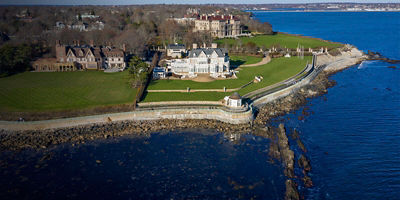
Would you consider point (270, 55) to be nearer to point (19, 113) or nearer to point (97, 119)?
point (97, 119)

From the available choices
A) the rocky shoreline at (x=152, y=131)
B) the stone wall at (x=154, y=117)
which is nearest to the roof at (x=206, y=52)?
the rocky shoreline at (x=152, y=131)

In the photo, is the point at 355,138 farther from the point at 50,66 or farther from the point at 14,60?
the point at 14,60

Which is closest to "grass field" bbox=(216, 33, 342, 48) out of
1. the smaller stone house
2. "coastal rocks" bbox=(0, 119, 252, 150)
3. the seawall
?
the seawall

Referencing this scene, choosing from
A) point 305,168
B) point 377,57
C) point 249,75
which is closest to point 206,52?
point 249,75

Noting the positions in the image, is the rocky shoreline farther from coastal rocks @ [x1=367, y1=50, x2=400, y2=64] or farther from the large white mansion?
coastal rocks @ [x1=367, y1=50, x2=400, y2=64]

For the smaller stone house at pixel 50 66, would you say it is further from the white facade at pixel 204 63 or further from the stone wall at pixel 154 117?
the stone wall at pixel 154 117
